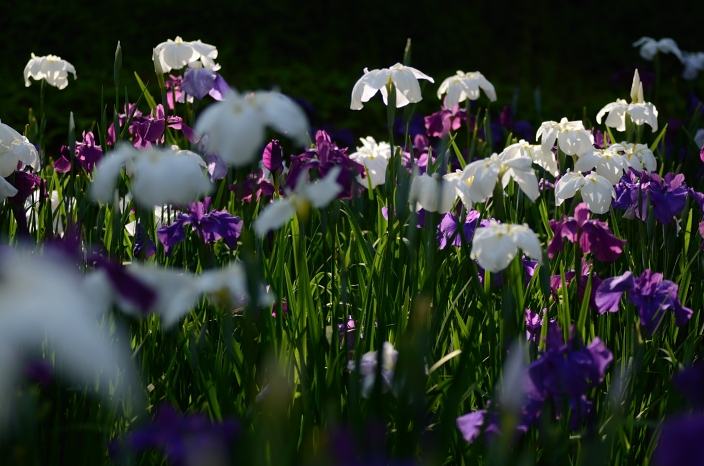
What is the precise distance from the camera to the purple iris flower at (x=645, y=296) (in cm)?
134

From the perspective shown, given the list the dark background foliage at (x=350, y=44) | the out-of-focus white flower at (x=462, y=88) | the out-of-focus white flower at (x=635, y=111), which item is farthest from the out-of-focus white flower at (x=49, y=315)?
the dark background foliage at (x=350, y=44)

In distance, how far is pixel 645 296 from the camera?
1.37 meters

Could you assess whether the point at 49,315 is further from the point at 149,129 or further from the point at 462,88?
the point at 462,88

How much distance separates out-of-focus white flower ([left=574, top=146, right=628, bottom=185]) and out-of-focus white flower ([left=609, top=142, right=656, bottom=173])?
54mm

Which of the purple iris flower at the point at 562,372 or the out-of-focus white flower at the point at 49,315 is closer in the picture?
the out-of-focus white flower at the point at 49,315

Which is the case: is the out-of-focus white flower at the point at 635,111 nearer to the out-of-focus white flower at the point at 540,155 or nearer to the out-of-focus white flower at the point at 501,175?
the out-of-focus white flower at the point at 540,155

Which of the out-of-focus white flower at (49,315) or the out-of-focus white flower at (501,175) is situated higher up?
the out-of-focus white flower at (501,175)

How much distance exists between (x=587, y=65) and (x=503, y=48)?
949 mm

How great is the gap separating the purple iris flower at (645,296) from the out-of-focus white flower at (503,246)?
0.25m

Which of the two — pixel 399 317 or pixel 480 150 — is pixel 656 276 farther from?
pixel 480 150

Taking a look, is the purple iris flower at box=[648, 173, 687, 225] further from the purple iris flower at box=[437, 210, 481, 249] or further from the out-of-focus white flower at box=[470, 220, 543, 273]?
the out-of-focus white flower at box=[470, 220, 543, 273]

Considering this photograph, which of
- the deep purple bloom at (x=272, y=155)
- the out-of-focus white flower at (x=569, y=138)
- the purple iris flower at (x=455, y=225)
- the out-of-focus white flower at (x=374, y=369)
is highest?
the out-of-focus white flower at (x=569, y=138)

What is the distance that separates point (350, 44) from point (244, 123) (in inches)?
249

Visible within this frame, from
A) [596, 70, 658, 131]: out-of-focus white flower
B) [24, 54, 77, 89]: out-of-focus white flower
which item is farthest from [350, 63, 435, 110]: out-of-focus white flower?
[24, 54, 77, 89]: out-of-focus white flower
